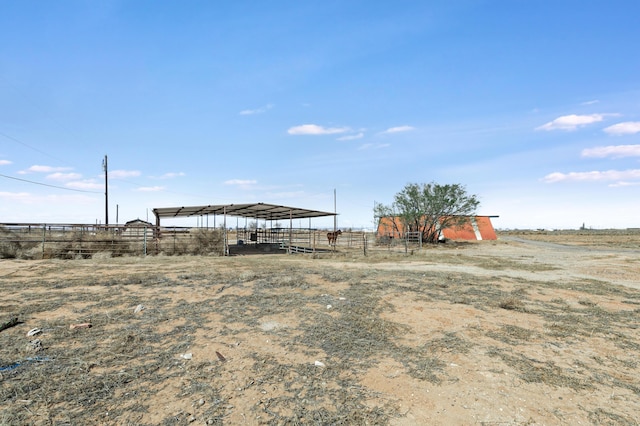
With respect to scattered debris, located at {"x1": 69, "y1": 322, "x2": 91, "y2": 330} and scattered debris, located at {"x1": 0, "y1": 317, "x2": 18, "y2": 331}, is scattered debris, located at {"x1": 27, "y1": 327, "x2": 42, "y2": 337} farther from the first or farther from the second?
scattered debris, located at {"x1": 0, "y1": 317, "x2": 18, "y2": 331}

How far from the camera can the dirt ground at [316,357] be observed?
344 centimetres

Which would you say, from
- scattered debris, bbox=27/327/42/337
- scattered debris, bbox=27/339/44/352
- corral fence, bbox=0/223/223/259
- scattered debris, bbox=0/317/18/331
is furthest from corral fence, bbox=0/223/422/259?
scattered debris, bbox=27/339/44/352

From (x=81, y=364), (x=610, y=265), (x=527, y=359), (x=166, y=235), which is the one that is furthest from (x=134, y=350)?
(x=610, y=265)

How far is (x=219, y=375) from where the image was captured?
13.8ft

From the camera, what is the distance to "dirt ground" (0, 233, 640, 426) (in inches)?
135

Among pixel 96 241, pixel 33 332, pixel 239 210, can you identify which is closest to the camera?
pixel 33 332

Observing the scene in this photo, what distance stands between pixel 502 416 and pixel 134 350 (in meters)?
4.96

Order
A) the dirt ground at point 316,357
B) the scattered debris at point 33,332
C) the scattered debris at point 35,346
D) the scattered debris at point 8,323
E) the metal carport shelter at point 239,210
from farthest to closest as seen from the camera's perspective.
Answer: the metal carport shelter at point 239,210 < the scattered debris at point 8,323 < the scattered debris at point 33,332 < the scattered debris at point 35,346 < the dirt ground at point 316,357

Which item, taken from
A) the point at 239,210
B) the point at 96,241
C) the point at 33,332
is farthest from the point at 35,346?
the point at 239,210

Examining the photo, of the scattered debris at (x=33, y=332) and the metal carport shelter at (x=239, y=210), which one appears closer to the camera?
the scattered debris at (x=33, y=332)

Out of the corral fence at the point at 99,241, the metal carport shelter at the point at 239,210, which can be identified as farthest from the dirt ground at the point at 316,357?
the metal carport shelter at the point at 239,210

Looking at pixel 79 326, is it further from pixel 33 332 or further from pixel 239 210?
pixel 239 210

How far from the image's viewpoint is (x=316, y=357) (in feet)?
15.7

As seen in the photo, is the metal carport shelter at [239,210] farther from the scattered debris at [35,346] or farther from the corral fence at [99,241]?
the scattered debris at [35,346]
